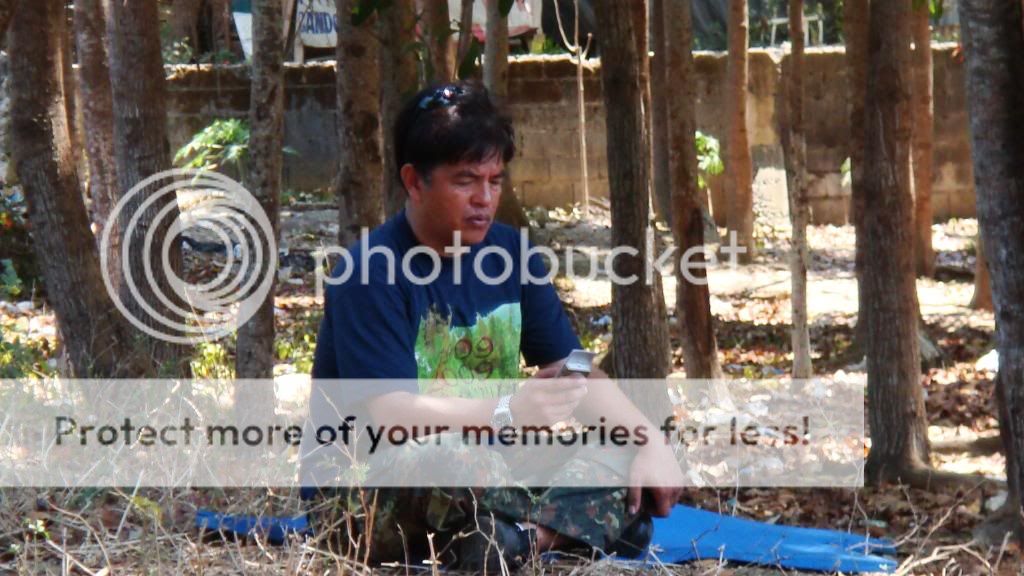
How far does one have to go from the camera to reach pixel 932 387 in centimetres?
795

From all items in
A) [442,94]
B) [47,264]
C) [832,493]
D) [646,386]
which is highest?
[442,94]

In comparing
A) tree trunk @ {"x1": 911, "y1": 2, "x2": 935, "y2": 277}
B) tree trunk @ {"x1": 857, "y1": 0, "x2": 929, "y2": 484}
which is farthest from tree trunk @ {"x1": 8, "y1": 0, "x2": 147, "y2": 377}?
tree trunk @ {"x1": 911, "y1": 2, "x2": 935, "y2": 277}

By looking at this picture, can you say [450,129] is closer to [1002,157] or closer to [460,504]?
[460,504]

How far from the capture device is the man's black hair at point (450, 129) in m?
3.48

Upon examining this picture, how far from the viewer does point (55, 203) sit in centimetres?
592

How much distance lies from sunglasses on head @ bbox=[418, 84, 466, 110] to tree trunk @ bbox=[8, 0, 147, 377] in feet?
9.29

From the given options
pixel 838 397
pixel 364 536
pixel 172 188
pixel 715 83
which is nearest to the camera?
pixel 364 536

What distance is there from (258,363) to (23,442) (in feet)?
3.71

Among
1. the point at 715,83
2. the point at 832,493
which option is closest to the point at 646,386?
the point at 832,493

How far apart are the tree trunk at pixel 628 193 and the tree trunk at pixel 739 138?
16.2 feet

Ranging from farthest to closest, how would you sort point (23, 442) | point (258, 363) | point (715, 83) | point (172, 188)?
point (715, 83) → point (172, 188) → point (258, 363) → point (23, 442)

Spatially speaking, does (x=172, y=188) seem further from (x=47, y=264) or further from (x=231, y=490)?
(x=231, y=490)

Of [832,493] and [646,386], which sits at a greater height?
[646,386]

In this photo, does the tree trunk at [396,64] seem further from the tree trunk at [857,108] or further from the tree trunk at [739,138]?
the tree trunk at [739,138]
